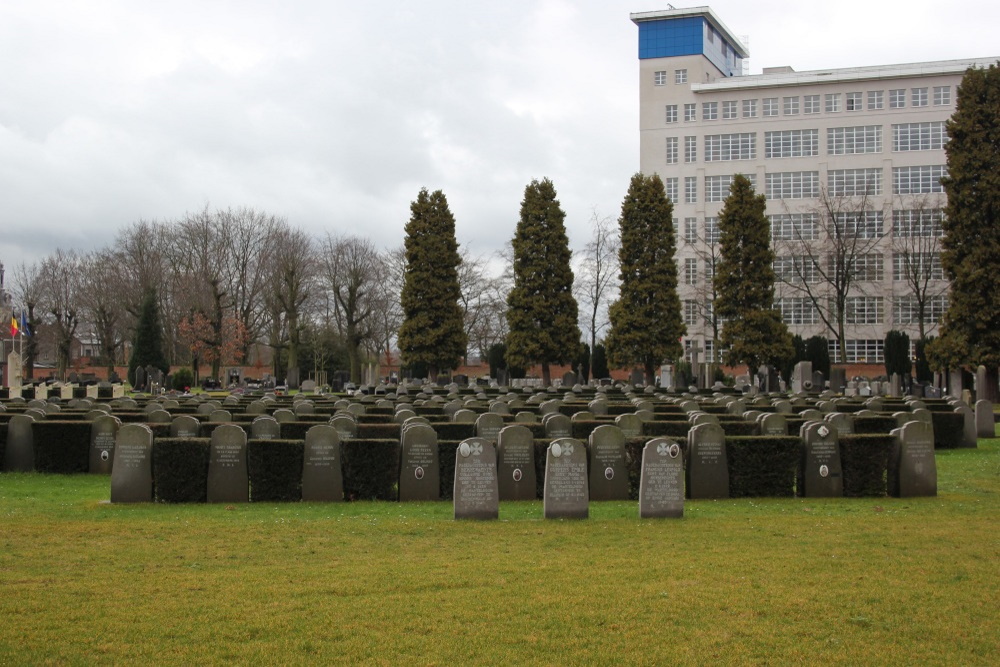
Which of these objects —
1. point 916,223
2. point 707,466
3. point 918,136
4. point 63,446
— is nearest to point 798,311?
point 916,223

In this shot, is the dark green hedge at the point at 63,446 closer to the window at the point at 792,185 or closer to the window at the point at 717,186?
the window at the point at 717,186

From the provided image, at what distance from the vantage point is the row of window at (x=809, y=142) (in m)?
80.6

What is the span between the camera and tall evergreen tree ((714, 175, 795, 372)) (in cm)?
5116

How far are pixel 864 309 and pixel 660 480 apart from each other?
7191 centimetres

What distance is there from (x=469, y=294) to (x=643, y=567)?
→ 73348 millimetres

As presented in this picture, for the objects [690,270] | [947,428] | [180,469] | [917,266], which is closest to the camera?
[180,469]

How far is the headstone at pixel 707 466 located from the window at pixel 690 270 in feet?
225

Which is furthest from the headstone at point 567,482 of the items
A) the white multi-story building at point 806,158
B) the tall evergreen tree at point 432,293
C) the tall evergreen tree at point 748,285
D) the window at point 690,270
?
the window at point 690,270

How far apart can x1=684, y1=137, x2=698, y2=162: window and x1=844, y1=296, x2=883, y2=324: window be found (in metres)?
16.8

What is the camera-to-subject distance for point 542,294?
61.0m

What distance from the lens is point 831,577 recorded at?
9383mm

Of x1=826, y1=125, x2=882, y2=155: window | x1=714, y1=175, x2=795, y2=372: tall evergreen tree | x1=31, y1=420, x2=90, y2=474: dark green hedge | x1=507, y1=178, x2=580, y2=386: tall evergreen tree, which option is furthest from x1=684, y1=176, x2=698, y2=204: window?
x1=31, y1=420, x2=90, y2=474: dark green hedge

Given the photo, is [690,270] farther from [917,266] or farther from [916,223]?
[917,266]

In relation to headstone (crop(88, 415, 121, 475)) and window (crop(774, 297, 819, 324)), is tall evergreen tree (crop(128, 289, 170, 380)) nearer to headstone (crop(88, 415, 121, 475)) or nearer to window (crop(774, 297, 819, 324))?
window (crop(774, 297, 819, 324))
